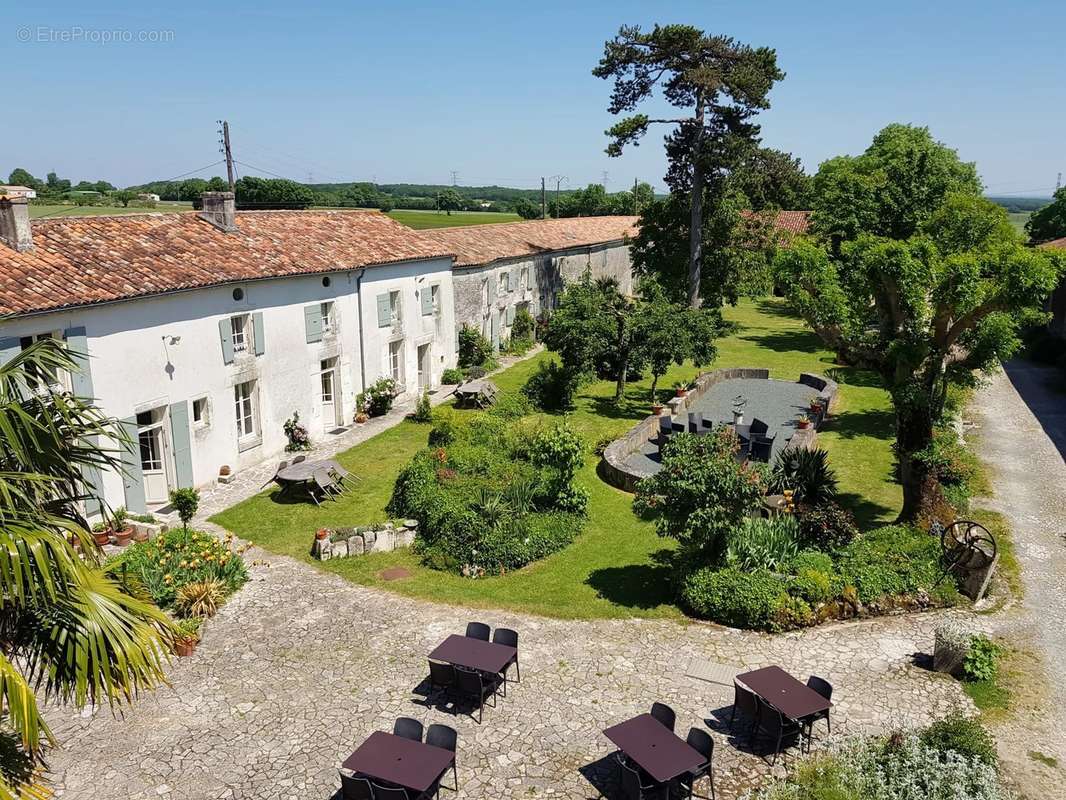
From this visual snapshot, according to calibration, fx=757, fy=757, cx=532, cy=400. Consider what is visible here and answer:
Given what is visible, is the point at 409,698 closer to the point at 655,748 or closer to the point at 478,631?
the point at 478,631

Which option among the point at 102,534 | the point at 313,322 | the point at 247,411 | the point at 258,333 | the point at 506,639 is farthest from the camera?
the point at 313,322

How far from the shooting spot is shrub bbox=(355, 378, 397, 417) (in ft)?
92.9

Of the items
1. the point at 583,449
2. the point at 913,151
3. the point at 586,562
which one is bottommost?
the point at 586,562

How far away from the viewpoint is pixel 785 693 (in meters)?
10.9

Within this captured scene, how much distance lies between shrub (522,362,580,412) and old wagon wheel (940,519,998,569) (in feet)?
49.8

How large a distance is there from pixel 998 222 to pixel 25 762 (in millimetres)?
20149

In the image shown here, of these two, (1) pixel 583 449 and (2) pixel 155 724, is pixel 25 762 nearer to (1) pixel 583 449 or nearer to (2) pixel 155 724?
(2) pixel 155 724

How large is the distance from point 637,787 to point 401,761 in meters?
2.96

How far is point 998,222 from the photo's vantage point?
17625 mm

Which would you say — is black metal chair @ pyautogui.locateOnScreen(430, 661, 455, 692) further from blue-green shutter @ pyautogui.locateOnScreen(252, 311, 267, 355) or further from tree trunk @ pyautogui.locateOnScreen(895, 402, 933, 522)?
blue-green shutter @ pyautogui.locateOnScreen(252, 311, 267, 355)

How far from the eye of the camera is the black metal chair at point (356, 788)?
912 centimetres

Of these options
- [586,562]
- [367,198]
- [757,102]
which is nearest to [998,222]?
[586,562]

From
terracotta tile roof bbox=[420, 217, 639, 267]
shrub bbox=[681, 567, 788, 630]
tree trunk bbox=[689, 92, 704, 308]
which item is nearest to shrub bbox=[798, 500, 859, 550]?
shrub bbox=[681, 567, 788, 630]

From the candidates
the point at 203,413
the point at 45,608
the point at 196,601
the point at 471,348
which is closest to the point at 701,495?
the point at 196,601
